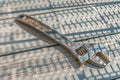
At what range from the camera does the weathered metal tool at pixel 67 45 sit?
1206 mm

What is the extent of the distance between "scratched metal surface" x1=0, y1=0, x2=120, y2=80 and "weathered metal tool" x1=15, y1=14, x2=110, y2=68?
0.10 ft

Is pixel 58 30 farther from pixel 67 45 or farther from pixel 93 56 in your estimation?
pixel 93 56

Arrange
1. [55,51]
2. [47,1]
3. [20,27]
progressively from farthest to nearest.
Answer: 1. [47,1]
2. [20,27]
3. [55,51]

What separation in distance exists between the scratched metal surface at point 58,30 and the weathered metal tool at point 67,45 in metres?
0.03

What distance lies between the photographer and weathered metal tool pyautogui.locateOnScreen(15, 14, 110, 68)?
121cm

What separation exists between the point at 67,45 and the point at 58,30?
14cm

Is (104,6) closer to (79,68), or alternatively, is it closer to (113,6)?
(113,6)

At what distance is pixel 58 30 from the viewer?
1.36 m

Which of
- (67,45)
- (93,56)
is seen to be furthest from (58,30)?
(93,56)

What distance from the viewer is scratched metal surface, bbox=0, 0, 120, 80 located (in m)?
1.13

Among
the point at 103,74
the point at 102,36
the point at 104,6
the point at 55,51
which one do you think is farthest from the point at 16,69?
the point at 104,6

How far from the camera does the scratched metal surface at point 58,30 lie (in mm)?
1135

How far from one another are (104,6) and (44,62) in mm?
634

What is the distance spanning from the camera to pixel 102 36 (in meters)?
1.36
